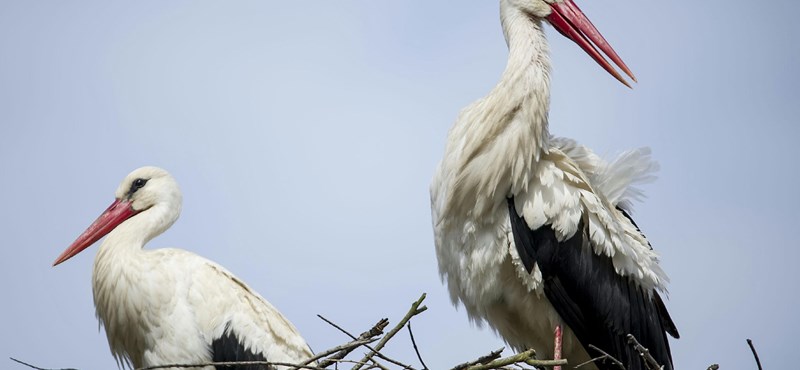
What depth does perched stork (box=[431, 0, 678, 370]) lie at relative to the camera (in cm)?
508

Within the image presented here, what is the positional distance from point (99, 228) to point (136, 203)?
0.82ft

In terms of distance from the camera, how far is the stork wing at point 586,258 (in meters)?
5.05

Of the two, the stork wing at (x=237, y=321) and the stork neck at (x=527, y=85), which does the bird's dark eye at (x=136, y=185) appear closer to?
the stork wing at (x=237, y=321)

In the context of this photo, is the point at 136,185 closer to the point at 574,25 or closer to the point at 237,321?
the point at 237,321

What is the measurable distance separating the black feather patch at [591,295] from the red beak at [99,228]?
2.51 metres

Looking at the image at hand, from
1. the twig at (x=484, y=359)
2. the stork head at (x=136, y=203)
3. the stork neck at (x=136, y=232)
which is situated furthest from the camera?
the stork head at (x=136, y=203)

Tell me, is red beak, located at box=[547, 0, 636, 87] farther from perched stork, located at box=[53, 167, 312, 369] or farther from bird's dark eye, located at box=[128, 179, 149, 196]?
bird's dark eye, located at box=[128, 179, 149, 196]

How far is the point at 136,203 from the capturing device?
6594 mm

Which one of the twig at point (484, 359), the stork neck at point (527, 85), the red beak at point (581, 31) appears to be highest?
the red beak at point (581, 31)

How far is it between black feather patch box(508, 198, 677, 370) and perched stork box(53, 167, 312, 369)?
1.47 meters

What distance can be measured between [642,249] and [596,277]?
0.29 meters

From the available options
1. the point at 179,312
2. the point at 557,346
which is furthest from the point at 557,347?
the point at 179,312

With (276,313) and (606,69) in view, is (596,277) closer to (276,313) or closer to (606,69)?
(606,69)

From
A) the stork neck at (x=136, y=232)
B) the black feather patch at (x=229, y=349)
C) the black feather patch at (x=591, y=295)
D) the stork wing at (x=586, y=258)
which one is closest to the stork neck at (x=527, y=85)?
the stork wing at (x=586, y=258)
